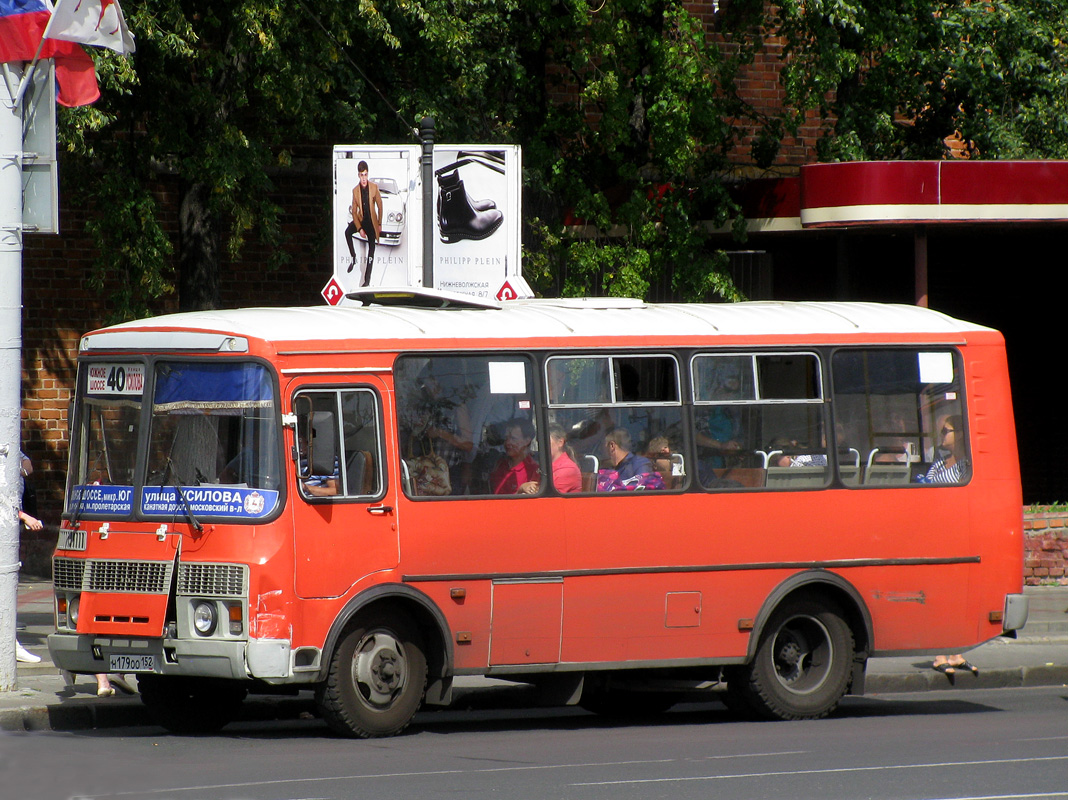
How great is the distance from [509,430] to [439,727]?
2155mm

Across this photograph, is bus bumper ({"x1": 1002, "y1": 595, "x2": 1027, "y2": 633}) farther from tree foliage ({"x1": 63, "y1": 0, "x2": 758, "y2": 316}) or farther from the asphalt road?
tree foliage ({"x1": 63, "y1": 0, "x2": 758, "y2": 316})

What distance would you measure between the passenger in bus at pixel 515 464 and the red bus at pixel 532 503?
2 cm

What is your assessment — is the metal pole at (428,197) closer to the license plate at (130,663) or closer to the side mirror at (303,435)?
the side mirror at (303,435)

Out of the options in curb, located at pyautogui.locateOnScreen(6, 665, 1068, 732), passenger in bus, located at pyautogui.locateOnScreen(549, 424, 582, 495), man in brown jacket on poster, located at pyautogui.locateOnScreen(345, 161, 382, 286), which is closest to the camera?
curb, located at pyautogui.locateOnScreen(6, 665, 1068, 732)

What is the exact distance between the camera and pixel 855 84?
21656 millimetres

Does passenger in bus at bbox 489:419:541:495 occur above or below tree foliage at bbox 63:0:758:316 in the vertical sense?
below

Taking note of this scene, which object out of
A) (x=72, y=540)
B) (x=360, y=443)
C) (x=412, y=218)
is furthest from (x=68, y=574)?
→ (x=412, y=218)

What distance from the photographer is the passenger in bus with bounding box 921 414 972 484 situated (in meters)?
11.8

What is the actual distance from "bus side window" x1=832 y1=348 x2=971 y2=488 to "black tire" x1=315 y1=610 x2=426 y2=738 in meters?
3.52

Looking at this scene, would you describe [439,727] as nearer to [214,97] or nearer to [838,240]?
[214,97]

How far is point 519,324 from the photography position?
10.8m

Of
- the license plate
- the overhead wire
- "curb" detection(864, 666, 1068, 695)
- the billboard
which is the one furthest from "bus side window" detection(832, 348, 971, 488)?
the overhead wire

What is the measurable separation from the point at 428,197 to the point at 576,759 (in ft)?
22.2

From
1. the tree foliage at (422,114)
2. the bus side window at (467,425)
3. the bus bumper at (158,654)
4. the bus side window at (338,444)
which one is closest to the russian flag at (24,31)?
the tree foliage at (422,114)
